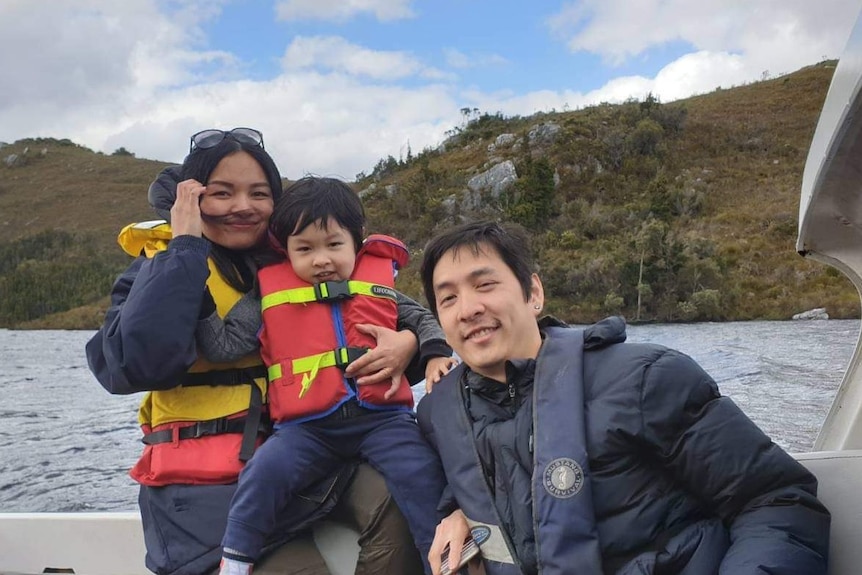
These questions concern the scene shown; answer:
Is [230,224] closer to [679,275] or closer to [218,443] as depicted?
[218,443]

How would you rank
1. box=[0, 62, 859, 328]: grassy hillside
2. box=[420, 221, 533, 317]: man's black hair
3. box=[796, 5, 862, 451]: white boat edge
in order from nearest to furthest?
box=[796, 5, 862, 451]: white boat edge, box=[420, 221, 533, 317]: man's black hair, box=[0, 62, 859, 328]: grassy hillside

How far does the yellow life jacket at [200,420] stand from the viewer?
6.04 ft

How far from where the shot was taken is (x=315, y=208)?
1976mm

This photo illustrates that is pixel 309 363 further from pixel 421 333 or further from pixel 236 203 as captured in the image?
pixel 236 203

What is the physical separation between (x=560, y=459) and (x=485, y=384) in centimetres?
31

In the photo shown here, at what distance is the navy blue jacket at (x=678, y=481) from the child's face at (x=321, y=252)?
2.46ft

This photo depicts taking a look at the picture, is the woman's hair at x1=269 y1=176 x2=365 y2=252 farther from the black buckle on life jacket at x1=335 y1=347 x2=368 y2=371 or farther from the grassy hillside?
the grassy hillside

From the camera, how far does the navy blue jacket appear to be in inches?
50.8

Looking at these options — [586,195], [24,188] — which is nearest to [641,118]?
[586,195]

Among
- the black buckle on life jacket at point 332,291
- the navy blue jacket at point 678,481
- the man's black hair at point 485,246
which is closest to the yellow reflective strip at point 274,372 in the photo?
the black buckle on life jacket at point 332,291

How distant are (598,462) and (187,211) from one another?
1.21 meters

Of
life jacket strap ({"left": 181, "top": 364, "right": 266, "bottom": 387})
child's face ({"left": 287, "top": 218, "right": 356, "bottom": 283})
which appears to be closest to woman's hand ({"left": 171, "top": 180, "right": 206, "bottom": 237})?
child's face ({"left": 287, "top": 218, "right": 356, "bottom": 283})

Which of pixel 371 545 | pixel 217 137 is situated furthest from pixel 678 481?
pixel 217 137

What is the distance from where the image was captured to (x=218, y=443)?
188 centimetres
